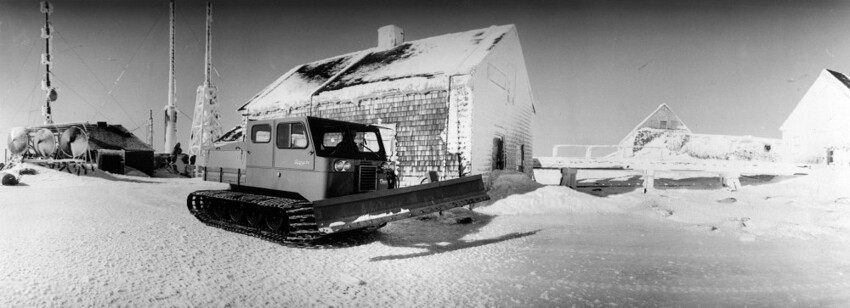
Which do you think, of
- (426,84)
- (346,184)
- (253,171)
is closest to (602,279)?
(346,184)

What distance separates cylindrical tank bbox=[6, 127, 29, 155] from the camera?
707 inches

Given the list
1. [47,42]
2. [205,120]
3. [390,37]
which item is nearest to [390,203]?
[47,42]

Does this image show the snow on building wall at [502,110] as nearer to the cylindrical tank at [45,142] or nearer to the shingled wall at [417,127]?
the shingled wall at [417,127]

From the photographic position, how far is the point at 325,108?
13.6m

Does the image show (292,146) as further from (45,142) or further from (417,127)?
(45,142)

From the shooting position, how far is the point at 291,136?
5.71 meters

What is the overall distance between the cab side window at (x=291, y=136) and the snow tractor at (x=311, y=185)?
0.05 feet

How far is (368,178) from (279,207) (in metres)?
1.37

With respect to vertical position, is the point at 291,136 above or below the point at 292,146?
above

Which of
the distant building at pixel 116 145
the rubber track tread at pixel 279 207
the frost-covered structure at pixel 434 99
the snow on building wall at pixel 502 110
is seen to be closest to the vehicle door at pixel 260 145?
the rubber track tread at pixel 279 207

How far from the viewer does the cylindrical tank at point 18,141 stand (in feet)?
58.9

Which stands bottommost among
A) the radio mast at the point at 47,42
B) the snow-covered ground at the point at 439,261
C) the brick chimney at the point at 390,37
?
the snow-covered ground at the point at 439,261

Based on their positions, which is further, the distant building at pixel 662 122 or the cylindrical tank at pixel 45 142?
the distant building at pixel 662 122

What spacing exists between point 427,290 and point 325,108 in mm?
10909
